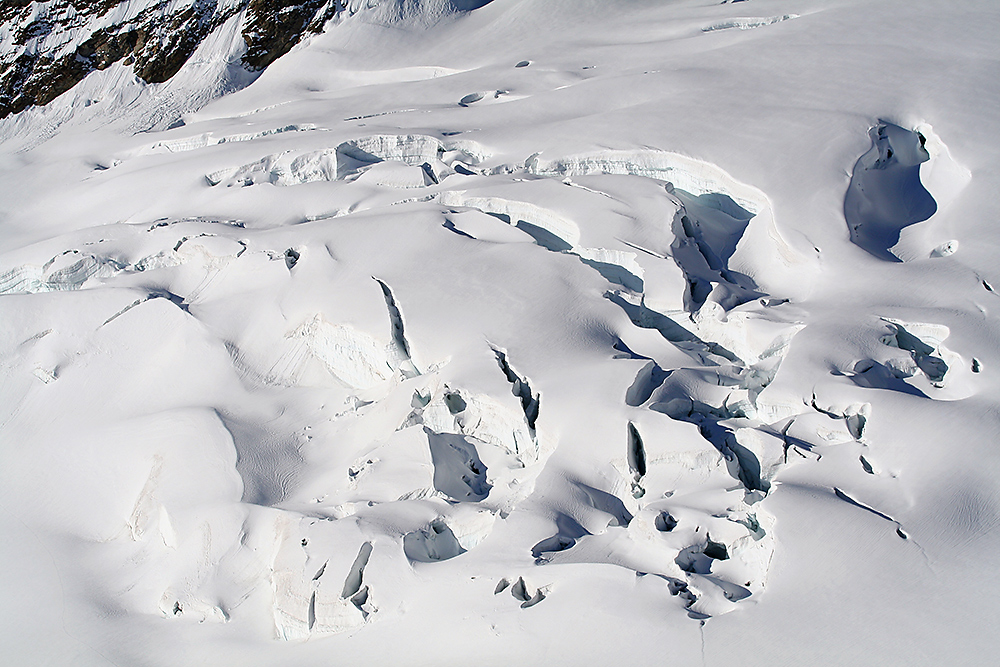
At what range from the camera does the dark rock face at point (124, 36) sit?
2067 cm

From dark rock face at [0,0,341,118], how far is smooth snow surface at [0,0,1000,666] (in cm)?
687

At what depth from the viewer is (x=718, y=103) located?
12867 millimetres

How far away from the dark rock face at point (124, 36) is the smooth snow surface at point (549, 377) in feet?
22.5

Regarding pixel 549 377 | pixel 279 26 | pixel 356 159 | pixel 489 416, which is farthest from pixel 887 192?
pixel 279 26

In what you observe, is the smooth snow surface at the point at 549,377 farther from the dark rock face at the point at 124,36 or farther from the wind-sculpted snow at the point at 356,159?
the dark rock face at the point at 124,36

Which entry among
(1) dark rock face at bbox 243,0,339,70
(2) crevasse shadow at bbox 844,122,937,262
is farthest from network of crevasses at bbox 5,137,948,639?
(1) dark rock face at bbox 243,0,339,70

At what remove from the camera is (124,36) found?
70.0ft

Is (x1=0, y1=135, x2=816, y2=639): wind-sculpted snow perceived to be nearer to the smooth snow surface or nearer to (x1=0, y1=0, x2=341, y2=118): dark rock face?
the smooth snow surface

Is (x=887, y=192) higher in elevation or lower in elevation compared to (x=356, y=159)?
lower

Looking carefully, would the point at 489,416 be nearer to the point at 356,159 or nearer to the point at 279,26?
the point at 356,159

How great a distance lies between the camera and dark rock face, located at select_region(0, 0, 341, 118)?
20672 mm

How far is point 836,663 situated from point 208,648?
546 cm

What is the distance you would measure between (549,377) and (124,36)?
18.3m

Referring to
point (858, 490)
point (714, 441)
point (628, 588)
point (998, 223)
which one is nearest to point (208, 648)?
point (628, 588)
